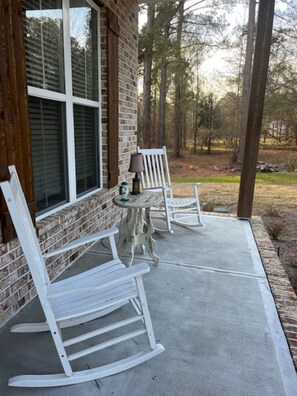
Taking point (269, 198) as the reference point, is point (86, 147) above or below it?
above

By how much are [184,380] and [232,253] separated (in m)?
1.65

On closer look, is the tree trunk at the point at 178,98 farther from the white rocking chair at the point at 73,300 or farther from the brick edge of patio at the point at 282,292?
the white rocking chair at the point at 73,300

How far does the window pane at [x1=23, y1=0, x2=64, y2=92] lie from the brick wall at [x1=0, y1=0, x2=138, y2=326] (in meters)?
0.76

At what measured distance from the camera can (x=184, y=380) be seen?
142 cm

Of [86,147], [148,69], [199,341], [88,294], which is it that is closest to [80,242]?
[88,294]

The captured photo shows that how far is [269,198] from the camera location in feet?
20.9

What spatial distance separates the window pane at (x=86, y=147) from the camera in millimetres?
2717

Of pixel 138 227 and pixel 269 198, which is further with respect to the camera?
pixel 269 198

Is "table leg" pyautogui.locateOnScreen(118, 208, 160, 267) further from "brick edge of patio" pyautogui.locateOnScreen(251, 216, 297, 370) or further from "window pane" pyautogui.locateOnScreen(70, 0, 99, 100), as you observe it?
"window pane" pyautogui.locateOnScreen(70, 0, 99, 100)

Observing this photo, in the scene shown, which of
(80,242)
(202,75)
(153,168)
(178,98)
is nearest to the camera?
(80,242)

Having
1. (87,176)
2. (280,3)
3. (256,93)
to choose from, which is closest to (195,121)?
(280,3)

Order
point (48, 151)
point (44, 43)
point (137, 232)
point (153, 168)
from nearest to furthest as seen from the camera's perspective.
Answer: point (44, 43)
point (48, 151)
point (137, 232)
point (153, 168)

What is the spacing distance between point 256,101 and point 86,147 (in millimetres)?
2069

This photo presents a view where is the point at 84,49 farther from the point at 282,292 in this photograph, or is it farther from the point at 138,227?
the point at 282,292
